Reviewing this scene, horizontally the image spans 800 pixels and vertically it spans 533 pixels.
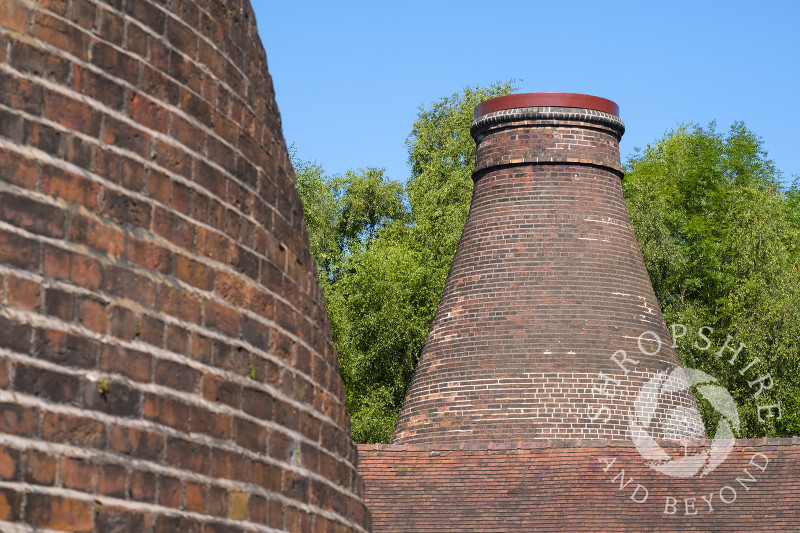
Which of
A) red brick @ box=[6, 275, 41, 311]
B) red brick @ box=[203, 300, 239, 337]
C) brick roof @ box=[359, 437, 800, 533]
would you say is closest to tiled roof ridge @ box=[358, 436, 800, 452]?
brick roof @ box=[359, 437, 800, 533]

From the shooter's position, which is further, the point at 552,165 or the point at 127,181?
the point at 552,165

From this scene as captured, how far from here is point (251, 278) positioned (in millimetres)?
4277

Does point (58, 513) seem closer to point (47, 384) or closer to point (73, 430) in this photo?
point (73, 430)

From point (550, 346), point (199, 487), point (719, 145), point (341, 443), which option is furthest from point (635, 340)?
point (719, 145)

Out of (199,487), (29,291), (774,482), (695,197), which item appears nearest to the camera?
(29,291)

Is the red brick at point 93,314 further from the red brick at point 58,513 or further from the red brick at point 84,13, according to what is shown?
the red brick at point 84,13

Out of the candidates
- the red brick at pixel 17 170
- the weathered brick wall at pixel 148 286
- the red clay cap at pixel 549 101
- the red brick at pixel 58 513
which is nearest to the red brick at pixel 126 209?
the weathered brick wall at pixel 148 286

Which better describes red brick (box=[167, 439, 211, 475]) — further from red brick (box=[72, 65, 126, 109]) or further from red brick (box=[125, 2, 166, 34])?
red brick (box=[125, 2, 166, 34])

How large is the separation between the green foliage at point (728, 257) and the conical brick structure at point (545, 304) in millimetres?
9010

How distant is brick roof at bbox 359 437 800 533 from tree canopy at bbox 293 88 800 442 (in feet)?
37.7

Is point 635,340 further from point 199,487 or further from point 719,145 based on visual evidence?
point 719,145

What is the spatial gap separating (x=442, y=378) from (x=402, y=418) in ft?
4.10

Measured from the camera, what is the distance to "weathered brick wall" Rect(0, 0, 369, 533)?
10.6ft

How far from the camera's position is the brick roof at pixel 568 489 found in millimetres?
16312
